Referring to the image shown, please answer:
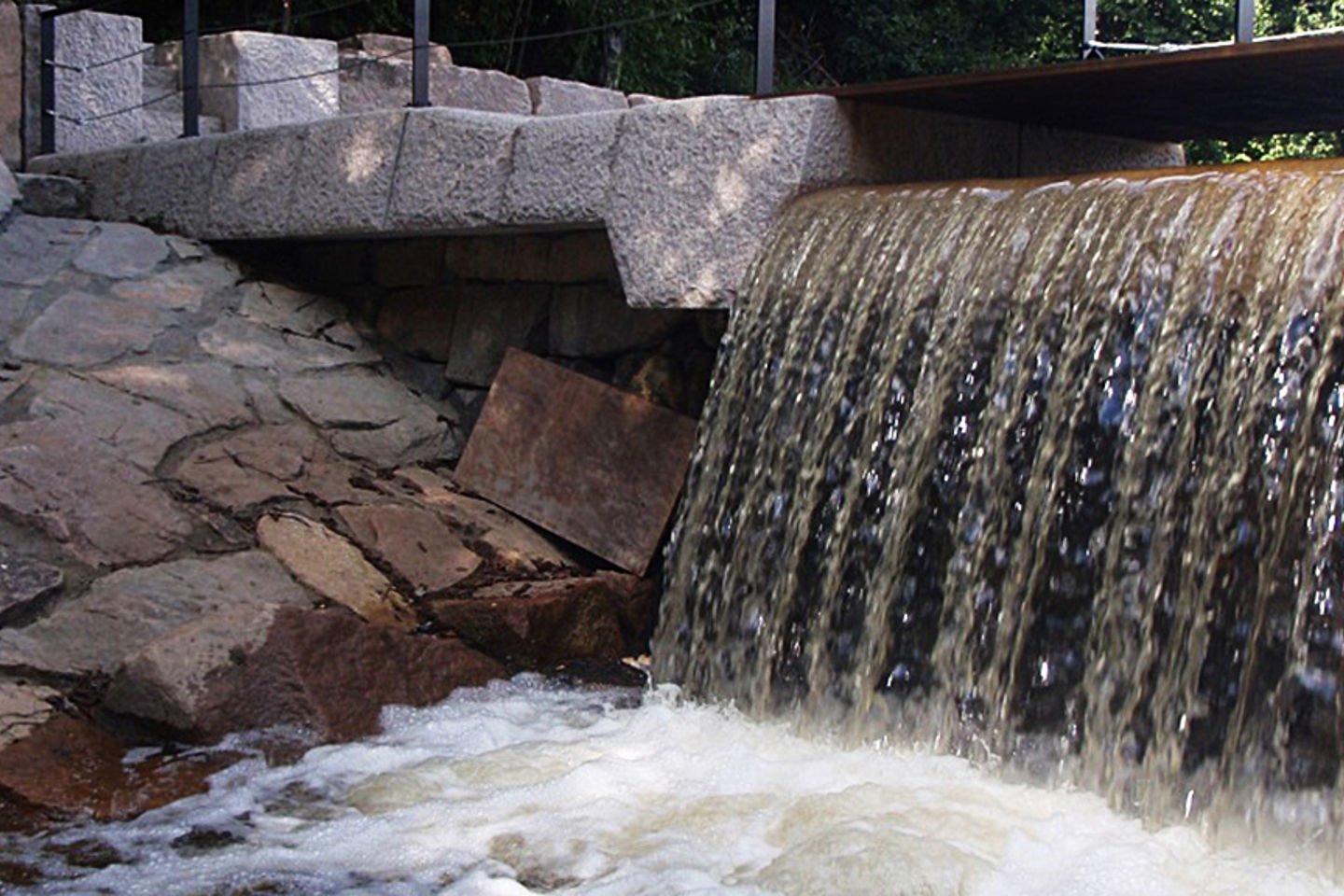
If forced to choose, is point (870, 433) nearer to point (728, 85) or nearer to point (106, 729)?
point (106, 729)

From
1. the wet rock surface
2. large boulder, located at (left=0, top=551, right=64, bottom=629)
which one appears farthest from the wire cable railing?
large boulder, located at (left=0, top=551, right=64, bottom=629)

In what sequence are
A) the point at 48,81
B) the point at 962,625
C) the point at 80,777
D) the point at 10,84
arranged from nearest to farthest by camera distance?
the point at 80,777 → the point at 962,625 → the point at 48,81 → the point at 10,84

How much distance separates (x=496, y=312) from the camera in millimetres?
5309

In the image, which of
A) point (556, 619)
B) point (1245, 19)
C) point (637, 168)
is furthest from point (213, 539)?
point (1245, 19)

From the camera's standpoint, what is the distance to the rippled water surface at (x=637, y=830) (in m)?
2.82

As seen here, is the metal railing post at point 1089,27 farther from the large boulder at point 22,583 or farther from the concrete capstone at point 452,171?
the large boulder at point 22,583

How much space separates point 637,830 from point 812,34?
13632mm

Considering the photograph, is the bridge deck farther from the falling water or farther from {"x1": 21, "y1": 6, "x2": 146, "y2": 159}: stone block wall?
{"x1": 21, "y1": 6, "x2": 146, "y2": 159}: stone block wall

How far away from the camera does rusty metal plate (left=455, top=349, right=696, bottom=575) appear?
4.71 meters

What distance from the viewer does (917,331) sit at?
3.85 m

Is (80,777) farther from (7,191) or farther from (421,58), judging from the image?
(7,191)

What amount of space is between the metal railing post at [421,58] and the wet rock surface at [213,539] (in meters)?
0.89

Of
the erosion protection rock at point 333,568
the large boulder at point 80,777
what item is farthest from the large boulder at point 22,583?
the erosion protection rock at point 333,568

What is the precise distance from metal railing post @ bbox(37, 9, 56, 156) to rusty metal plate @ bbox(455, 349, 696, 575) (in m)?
2.86
